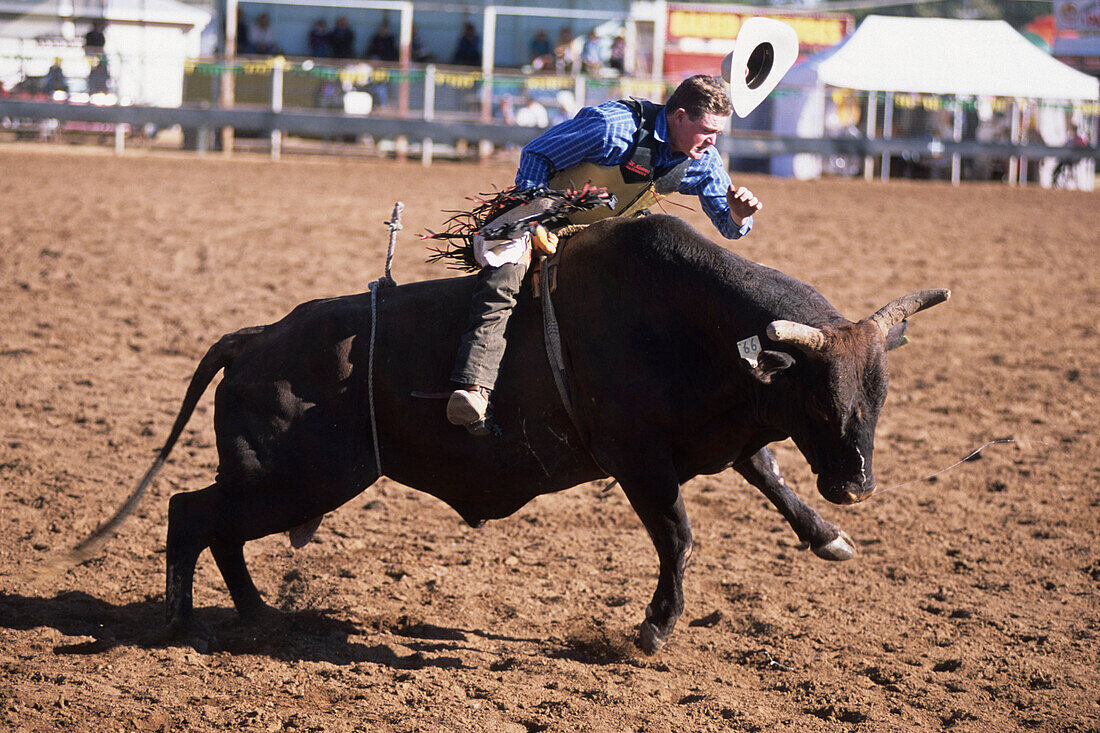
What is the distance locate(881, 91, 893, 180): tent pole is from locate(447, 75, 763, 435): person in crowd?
2004 cm

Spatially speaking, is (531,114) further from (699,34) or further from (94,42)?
(94,42)

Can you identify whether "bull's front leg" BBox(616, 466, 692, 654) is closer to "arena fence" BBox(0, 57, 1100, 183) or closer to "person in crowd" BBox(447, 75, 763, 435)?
"person in crowd" BBox(447, 75, 763, 435)

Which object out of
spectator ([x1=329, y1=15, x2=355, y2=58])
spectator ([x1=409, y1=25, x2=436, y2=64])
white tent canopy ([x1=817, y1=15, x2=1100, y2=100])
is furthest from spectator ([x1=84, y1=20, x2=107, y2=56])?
white tent canopy ([x1=817, y1=15, x2=1100, y2=100])

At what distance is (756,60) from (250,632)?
297 centimetres

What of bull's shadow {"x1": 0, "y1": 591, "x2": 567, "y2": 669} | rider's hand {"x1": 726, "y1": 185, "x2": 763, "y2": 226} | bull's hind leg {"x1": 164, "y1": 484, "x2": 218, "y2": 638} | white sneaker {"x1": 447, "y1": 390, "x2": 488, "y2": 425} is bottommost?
bull's shadow {"x1": 0, "y1": 591, "x2": 567, "y2": 669}

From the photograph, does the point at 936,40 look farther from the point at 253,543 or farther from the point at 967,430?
the point at 253,543

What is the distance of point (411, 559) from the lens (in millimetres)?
5352

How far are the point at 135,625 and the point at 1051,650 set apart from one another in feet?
11.8

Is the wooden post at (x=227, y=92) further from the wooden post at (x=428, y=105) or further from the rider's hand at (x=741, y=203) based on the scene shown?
the rider's hand at (x=741, y=203)

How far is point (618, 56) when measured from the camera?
24859mm

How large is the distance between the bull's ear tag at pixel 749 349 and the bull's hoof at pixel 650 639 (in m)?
1.08

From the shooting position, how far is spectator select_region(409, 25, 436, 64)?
26.5 m

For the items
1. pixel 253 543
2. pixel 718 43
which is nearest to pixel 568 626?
pixel 253 543

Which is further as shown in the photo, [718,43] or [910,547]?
[718,43]
